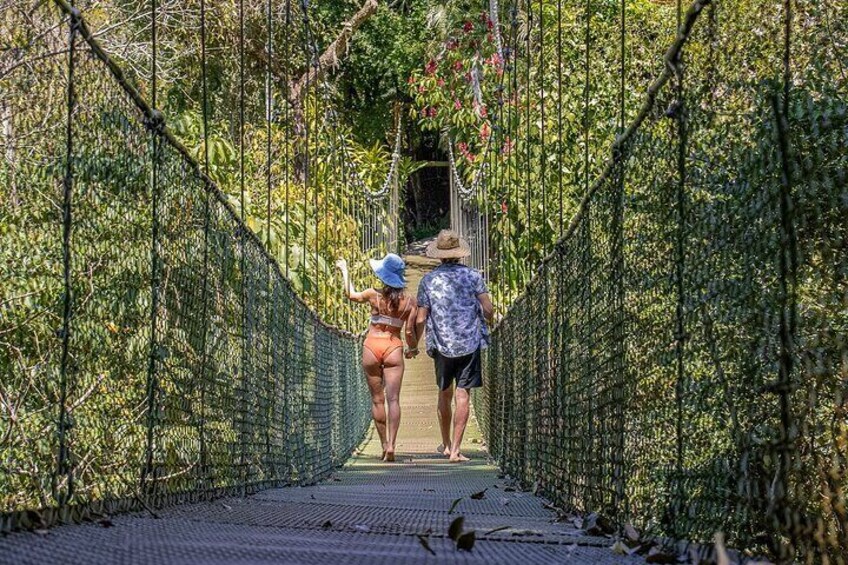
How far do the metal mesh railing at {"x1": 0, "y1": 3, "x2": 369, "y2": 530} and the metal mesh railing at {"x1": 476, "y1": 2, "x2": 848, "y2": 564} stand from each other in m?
0.80

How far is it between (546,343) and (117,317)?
1.68 m

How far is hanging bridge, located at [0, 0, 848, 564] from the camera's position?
165 centimetres

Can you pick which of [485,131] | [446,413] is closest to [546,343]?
[446,413]

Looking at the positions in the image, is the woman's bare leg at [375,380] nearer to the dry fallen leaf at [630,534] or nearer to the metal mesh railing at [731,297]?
the metal mesh railing at [731,297]

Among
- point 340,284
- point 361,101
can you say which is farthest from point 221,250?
point 361,101

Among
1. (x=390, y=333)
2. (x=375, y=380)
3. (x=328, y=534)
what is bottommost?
(x=328, y=534)

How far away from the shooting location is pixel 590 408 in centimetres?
288

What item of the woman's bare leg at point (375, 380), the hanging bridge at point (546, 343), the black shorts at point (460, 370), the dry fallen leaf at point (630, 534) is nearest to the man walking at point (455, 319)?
the black shorts at point (460, 370)

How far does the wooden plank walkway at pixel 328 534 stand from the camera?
1354 millimetres

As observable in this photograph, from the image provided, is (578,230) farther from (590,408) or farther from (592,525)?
(592,525)

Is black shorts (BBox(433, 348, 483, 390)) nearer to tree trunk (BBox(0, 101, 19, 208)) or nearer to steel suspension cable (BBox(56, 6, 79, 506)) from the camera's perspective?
tree trunk (BBox(0, 101, 19, 208))

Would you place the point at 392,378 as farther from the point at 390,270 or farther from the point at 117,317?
the point at 117,317

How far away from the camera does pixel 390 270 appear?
6156mm

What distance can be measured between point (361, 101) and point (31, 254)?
18.1 m
